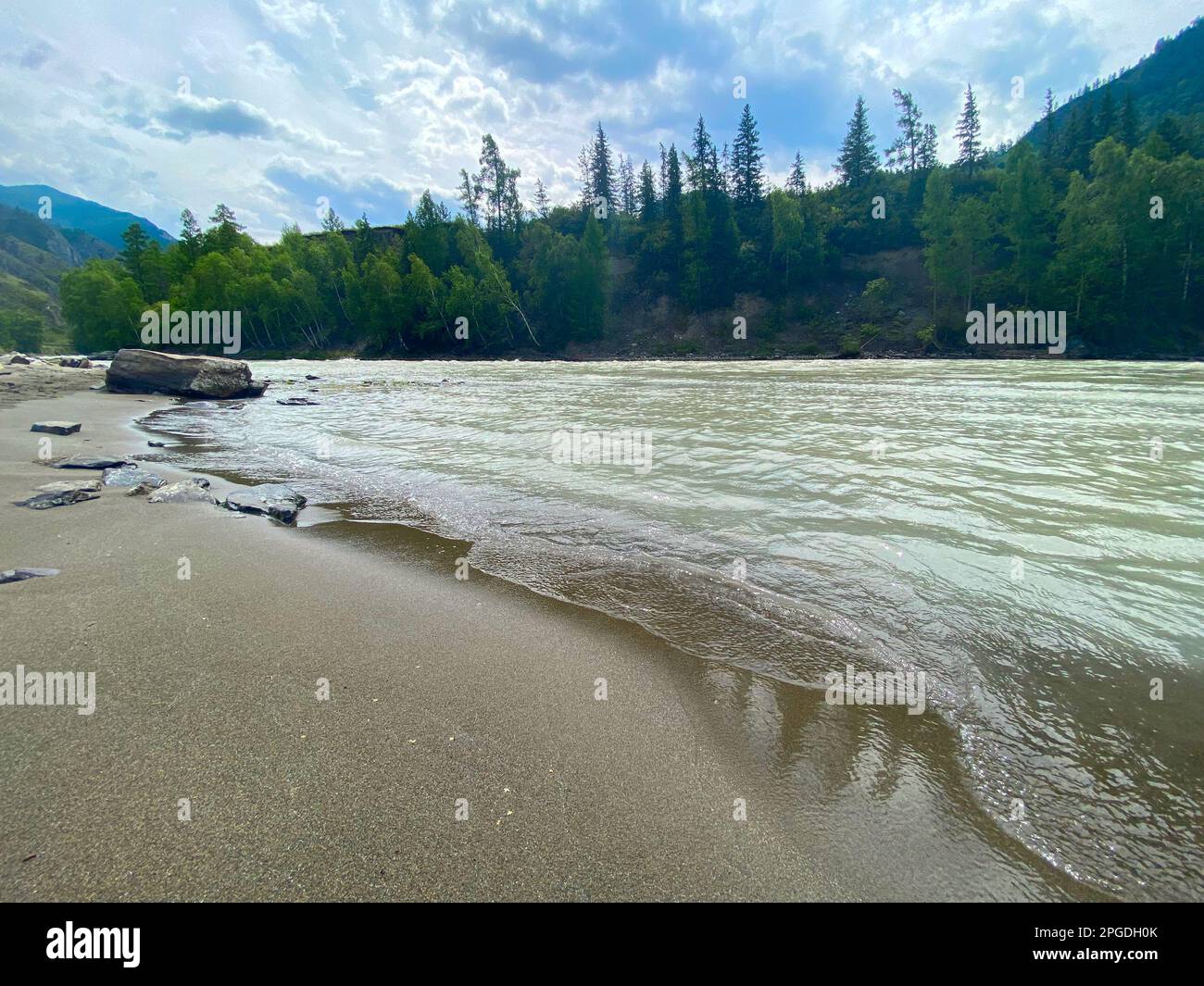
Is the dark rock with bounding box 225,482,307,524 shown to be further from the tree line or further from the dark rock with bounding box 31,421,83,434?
the tree line

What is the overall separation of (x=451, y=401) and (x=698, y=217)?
75716mm

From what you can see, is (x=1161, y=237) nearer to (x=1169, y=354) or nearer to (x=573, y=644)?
(x=1169, y=354)

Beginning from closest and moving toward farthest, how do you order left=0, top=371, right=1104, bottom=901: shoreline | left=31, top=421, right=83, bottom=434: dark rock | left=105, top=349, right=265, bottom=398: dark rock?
left=0, top=371, right=1104, bottom=901: shoreline
left=31, top=421, right=83, bottom=434: dark rock
left=105, top=349, right=265, bottom=398: dark rock

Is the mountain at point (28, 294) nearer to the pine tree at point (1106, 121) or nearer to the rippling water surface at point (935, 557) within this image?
the rippling water surface at point (935, 557)

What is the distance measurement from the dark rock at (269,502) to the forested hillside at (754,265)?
61.4m

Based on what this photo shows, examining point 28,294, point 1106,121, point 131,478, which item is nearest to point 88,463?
point 131,478

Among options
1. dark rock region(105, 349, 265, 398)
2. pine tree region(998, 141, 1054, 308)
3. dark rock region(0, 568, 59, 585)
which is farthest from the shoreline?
pine tree region(998, 141, 1054, 308)

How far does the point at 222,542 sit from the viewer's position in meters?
6.27

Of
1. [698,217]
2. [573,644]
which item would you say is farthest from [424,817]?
[698,217]

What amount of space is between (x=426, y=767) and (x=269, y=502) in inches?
248

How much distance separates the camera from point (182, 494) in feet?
26.0

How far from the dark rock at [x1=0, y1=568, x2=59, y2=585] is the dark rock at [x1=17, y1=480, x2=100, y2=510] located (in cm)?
292

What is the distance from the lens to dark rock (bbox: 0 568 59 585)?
4957mm

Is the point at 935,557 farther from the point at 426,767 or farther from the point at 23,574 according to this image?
the point at 23,574
